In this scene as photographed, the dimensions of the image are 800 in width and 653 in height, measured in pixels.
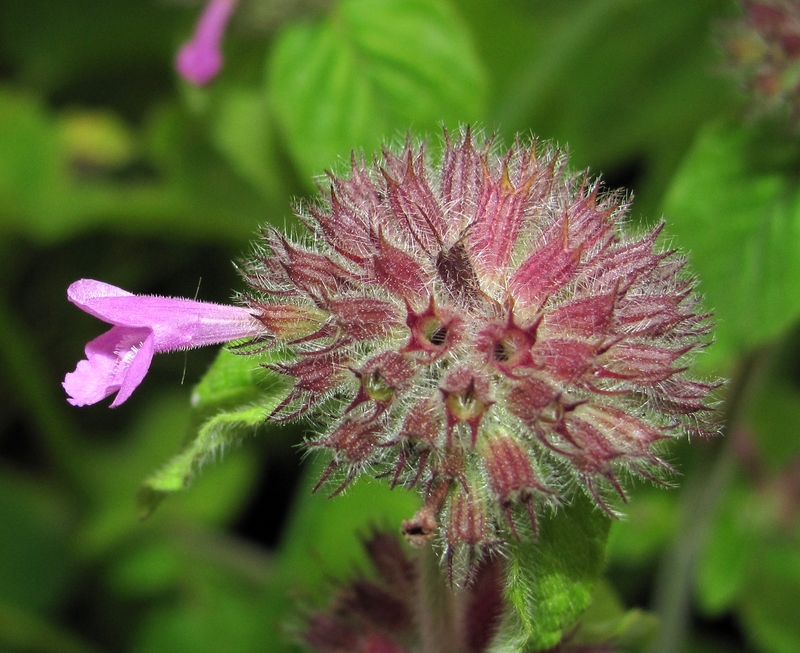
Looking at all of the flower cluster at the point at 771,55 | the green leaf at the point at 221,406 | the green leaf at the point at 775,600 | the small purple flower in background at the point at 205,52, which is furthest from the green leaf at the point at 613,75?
the green leaf at the point at 221,406

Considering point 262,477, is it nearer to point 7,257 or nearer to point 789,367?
point 7,257

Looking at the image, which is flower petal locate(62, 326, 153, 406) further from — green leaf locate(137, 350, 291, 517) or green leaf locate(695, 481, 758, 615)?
green leaf locate(695, 481, 758, 615)

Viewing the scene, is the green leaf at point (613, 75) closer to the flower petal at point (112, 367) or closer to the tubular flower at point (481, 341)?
the tubular flower at point (481, 341)

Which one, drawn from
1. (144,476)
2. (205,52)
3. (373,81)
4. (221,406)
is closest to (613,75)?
(373,81)

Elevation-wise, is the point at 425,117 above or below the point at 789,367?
below

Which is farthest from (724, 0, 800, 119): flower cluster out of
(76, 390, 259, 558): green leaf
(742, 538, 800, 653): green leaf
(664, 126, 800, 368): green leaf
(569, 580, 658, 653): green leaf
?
(76, 390, 259, 558): green leaf

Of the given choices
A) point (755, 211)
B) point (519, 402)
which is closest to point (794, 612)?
point (755, 211)
